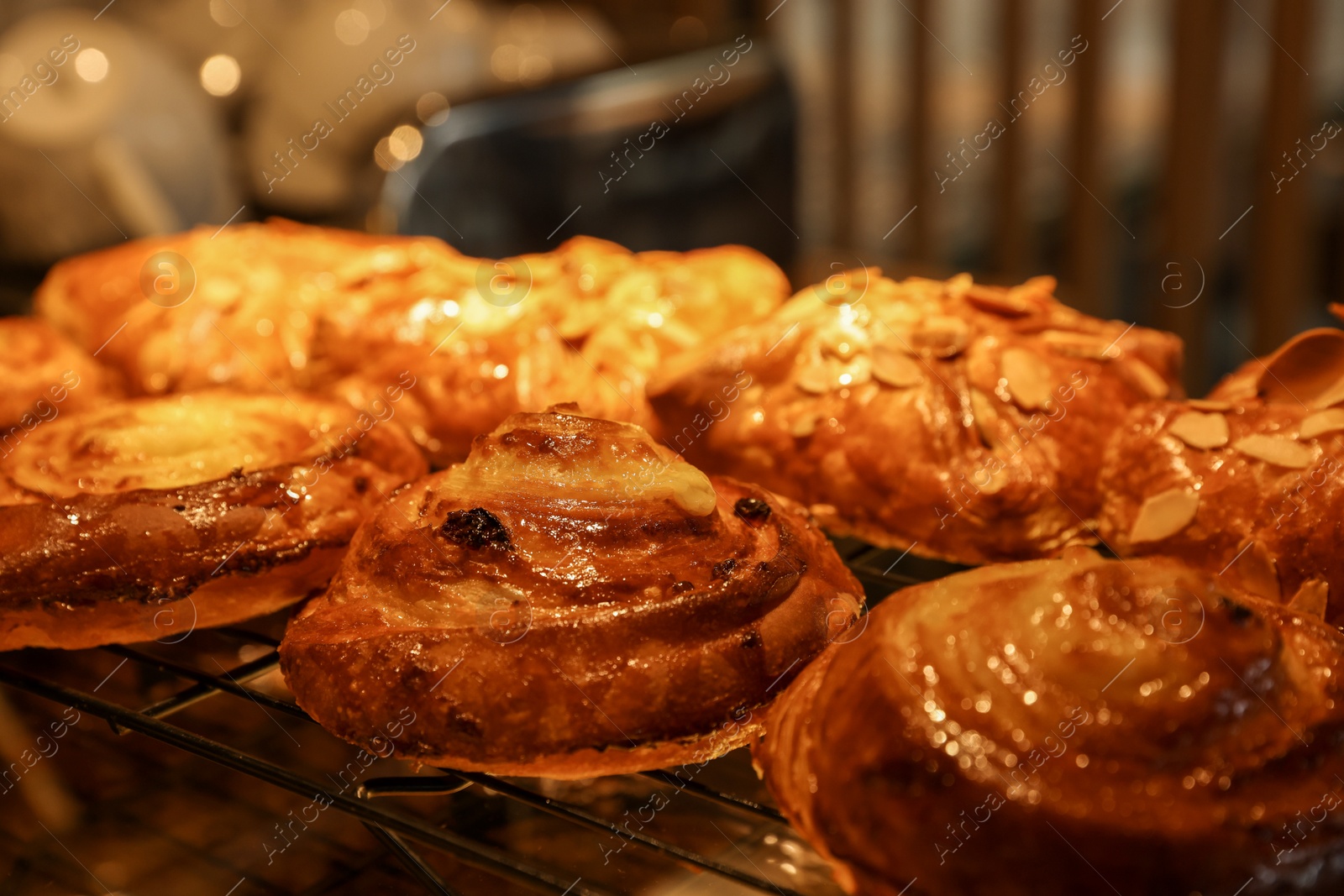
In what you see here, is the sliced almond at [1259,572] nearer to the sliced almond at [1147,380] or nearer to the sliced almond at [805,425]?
the sliced almond at [1147,380]

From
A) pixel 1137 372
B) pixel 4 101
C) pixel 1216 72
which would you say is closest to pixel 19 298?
pixel 4 101

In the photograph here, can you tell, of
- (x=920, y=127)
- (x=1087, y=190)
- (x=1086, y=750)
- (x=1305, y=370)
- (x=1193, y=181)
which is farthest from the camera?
(x=920, y=127)

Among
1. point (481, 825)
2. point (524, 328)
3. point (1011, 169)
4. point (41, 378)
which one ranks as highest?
point (41, 378)

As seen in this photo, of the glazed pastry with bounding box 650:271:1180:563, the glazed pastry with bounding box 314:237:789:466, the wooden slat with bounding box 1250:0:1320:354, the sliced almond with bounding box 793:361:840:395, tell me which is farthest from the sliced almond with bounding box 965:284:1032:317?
the wooden slat with bounding box 1250:0:1320:354

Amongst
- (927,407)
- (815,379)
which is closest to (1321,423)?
(927,407)

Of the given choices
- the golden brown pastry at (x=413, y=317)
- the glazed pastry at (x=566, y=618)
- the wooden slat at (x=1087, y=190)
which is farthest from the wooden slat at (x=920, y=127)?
the glazed pastry at (x=566, y=618)

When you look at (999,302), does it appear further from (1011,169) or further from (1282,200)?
(1011,169)
